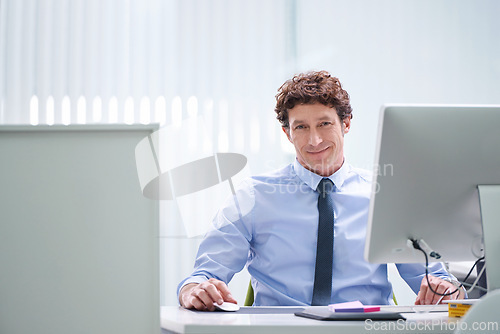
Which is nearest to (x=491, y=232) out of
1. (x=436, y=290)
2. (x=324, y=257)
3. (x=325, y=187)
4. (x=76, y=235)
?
(x=436, y=290)

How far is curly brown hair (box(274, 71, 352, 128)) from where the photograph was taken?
1747mm

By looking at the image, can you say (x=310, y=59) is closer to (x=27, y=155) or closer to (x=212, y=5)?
(x=212, y=5)

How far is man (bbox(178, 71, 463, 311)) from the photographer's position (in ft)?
5.29

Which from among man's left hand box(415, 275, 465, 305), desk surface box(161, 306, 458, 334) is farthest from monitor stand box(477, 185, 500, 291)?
man's left hand box(415, 275, 465, 305)

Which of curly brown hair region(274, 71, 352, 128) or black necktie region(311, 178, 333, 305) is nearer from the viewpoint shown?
black necktie region(311, 178, 333, 305)

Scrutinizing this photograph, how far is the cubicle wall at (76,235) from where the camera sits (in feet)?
3.17

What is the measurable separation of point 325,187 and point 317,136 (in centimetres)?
17

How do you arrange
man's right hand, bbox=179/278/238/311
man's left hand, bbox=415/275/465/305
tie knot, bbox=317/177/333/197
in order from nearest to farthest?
man's right hand, bbox=179/278/238/311, man's left hand, bbox=415/275/465/305, tie knot, bbox=317/177/333/197

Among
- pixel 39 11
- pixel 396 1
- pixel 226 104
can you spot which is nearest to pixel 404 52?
pixel 396 1

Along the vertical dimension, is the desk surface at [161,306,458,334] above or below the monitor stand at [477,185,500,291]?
below

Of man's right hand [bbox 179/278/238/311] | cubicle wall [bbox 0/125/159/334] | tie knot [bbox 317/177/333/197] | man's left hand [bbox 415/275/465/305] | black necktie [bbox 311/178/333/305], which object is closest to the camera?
cubicle wall [bbox 0/125/159/334]

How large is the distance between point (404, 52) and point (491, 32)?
22.1 inches

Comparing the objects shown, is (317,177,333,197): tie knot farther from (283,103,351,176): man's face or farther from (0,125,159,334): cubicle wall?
(0,125,159,334): cubicle wall

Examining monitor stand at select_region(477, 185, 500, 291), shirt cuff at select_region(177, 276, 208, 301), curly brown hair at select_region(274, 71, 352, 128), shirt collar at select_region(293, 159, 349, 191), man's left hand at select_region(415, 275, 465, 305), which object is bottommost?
man's left hand at select_region(415, 275, 465, 305)
